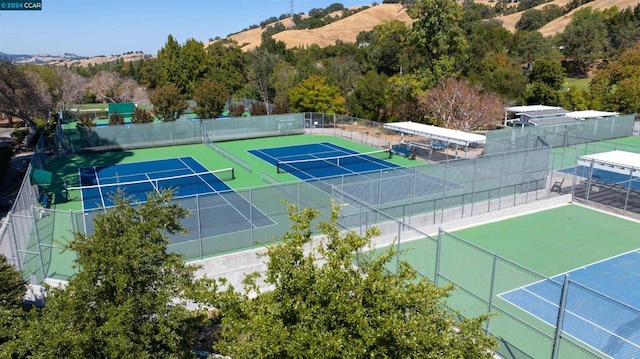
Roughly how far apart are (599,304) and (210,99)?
44445mm

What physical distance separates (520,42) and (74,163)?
8198cm

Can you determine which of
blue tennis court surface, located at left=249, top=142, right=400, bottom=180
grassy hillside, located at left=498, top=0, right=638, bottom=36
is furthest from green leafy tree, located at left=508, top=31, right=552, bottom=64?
blue tennis court surface, located at left=249, top=142, right=400, bottom=180

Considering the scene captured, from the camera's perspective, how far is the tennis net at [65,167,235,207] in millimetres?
25953

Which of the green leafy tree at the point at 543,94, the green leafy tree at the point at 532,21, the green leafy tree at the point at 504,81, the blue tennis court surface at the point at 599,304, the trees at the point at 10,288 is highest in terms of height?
the green leafy tree at the point at 532,21

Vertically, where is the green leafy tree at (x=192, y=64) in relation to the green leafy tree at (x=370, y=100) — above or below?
above

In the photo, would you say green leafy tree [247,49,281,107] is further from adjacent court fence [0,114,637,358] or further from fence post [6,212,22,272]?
fence post [6,212,22,272]

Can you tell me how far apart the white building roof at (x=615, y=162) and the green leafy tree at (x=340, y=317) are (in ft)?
65.7

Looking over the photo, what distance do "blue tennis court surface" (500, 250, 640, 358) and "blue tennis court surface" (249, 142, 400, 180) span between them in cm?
1578

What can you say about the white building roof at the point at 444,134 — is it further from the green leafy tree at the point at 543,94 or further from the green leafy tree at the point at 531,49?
the green leafy tree at the point at 531,49

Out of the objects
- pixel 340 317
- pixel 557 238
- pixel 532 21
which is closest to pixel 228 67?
pixel 557 238

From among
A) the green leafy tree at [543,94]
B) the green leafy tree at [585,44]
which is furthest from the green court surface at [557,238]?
the green leafy tree at [585,44]

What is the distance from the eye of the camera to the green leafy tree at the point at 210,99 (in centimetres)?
5144

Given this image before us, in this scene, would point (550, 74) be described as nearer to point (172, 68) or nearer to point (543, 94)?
point (543, 94)

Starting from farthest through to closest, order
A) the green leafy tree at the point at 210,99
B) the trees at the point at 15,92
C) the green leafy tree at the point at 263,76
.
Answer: the green leafy tree at the point at 263,76 < the green leafy tree at the point at 210,99 < the trees at the point at 15,92
